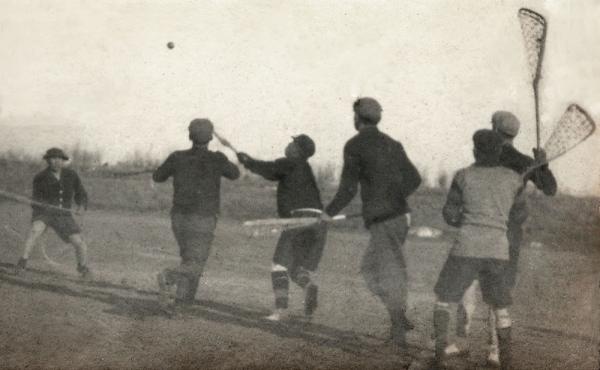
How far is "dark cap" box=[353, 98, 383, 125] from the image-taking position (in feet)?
18.9

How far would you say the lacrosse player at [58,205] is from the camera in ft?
25.3

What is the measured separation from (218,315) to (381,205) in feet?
6.26

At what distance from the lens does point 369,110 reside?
5762 millimetres

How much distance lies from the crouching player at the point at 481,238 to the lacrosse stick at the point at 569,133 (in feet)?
3.12

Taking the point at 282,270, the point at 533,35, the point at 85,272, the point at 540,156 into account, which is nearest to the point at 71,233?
the point at 85,272

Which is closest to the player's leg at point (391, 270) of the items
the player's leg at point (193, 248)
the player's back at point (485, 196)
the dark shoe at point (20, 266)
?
the player's back at point (485, 196)

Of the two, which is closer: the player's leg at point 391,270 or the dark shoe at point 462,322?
the player's leg at point 391,270

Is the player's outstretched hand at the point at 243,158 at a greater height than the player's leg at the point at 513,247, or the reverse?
the player's outstretched hand at the point at 243,158

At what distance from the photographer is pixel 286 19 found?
7000 millimetres

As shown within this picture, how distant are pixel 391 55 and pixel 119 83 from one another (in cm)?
253

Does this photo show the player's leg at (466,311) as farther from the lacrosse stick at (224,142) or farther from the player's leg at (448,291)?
the lacrosse stick at (224,142)

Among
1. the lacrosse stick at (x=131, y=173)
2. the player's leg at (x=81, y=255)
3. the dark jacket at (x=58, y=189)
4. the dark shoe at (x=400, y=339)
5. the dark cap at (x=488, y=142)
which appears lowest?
the dark shoe at (x=400, y=339)

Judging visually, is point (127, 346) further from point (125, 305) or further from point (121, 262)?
point (121, 262)

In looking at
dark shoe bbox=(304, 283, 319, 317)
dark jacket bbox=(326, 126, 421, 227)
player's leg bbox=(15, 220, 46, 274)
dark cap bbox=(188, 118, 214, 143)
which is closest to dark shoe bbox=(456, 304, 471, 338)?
dark jacket bbox=(326, 126, 421, 227)
